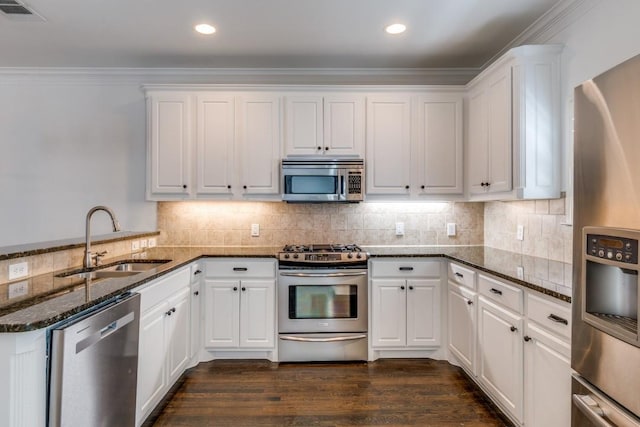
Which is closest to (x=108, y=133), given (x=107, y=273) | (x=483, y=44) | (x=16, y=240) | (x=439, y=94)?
(x=16, y=240)

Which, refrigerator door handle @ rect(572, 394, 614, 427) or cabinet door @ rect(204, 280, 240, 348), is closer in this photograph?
refrigerator door handle @ rect(572, 394, 614, 427)

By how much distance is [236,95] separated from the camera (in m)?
3.29

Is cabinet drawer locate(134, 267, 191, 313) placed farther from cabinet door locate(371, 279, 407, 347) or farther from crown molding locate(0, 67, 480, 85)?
crown molding locate(0, 67, 480, 85)

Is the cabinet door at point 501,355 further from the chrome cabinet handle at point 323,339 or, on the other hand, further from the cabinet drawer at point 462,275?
the chrome cabinet handle at point 323,339

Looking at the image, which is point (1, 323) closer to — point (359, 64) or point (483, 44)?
point (359, 64)

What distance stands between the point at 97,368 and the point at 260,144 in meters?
2.24

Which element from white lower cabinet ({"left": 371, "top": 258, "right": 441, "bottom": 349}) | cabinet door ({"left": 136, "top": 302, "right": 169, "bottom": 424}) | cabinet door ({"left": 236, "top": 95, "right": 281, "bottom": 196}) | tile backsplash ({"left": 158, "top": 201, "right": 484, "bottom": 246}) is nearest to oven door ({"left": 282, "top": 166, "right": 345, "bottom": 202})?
cabinet door ({"left": 236, "top": 95, "right": 281, "bottom": 196})

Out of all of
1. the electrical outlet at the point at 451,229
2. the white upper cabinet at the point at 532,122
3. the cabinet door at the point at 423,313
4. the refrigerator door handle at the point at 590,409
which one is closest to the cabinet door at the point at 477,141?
the white upper cabinet at the point at 532,122

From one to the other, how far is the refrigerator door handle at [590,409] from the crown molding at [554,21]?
2.31m

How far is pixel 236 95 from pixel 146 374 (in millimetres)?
2393

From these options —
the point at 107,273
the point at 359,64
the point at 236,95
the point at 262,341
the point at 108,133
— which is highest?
the point at 359,64

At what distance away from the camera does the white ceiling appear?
2.50 m

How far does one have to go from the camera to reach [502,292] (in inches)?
86.4

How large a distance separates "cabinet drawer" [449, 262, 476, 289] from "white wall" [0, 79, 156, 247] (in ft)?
9.56
